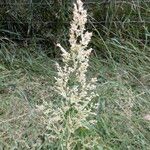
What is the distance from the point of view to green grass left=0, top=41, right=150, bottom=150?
2635 millimetres

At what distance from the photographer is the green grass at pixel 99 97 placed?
2.63 metres

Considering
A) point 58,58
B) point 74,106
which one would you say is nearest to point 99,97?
point 74,106

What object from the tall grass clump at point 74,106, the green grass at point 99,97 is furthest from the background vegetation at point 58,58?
the tall grass clump at point 74,106

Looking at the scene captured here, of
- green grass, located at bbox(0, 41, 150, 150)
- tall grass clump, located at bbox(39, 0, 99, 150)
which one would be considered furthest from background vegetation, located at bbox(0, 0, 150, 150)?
tall grass clump, located at bbox(39, 0, 99, 150)

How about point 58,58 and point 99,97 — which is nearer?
point 99,97

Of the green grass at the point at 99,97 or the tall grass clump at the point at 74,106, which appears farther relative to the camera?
the green grass at the point at 99,97

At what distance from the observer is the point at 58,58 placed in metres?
3.59

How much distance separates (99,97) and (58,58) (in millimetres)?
742

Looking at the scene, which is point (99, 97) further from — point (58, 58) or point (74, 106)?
point (58, 58)

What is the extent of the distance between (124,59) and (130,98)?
0.57 metres

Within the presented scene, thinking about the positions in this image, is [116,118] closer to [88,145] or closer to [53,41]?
[88,145]

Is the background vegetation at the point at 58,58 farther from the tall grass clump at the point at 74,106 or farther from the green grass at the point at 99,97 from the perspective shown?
the tall grass clump at the point at 74,106

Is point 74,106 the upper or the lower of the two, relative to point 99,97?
upper

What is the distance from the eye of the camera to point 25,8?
3740 millimetres
